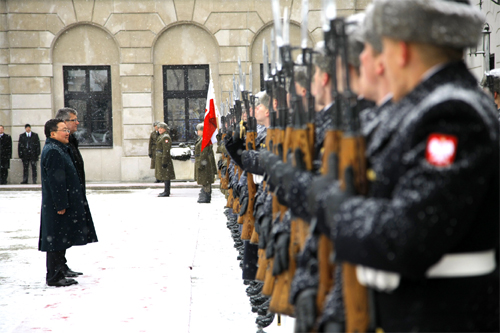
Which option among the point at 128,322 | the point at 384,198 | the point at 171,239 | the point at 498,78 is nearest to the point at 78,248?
the point at 171,239

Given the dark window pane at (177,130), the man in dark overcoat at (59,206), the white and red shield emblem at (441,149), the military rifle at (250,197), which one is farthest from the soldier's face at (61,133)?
the dark window pane at (177,130)

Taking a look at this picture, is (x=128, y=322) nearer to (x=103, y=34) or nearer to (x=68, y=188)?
(x=68, y=188)

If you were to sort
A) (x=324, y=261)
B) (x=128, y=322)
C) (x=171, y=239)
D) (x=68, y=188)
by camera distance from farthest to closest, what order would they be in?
(x=171, y=239) < (x=68, y=188) < (x=128, y=322) < (x=324, y=261)

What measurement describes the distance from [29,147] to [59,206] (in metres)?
11.8

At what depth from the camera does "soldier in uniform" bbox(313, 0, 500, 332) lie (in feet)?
4.37

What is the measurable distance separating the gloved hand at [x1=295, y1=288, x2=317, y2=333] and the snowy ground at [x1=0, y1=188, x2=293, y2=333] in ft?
6.23

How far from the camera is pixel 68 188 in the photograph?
18.4ft

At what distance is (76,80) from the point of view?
1720 cm

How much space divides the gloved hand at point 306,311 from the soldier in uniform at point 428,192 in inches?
11.0

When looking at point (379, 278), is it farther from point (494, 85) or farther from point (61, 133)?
point (61, 133)

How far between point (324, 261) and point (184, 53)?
15.8 m

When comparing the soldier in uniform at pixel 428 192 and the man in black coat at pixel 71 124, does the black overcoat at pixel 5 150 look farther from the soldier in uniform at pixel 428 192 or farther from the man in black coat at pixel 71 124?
the soldier in uniform at pixel 428 192

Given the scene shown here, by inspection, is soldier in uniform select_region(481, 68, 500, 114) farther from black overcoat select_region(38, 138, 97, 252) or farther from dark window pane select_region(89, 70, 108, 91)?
dark window pane select_region(89, 70, 108, 91)

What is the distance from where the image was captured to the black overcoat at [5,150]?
16531 millimetres
